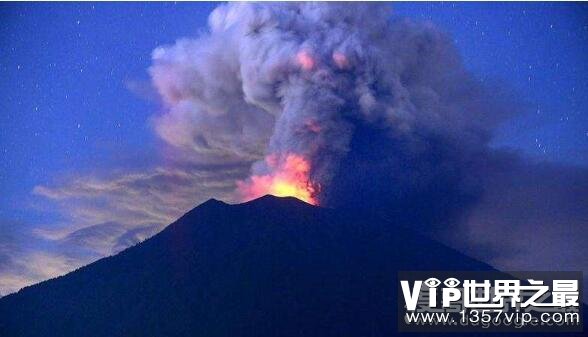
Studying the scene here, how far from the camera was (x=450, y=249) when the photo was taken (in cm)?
6775

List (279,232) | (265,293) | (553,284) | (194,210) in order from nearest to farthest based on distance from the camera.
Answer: (553,284) < (265,293) < (279,232) < (194,210)

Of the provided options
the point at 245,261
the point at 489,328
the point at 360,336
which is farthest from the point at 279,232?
the point at 489,328

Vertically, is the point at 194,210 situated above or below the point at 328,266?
above

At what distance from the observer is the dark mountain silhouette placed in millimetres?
54906

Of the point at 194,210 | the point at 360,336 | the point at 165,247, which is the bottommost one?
the point at 360,336

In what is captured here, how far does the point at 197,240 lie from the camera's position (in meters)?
67.7

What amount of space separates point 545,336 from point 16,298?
57.7 metres

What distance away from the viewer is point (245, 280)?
196 feet

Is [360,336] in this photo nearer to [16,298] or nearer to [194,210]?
[194,210]

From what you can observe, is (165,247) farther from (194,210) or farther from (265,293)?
(265,293)

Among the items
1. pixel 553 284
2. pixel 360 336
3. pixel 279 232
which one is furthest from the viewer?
pixel 279 232

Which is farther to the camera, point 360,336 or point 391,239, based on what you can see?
point 391,239

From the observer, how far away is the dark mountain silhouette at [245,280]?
54.9 meters

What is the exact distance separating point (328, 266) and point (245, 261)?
8.34 meters
